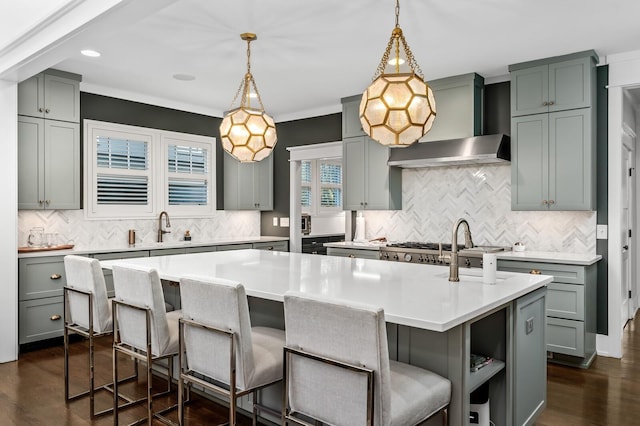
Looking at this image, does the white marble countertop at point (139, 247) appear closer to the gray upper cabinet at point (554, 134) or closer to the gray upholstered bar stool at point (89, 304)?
the gray upholstered bar stool at point (89, 304)

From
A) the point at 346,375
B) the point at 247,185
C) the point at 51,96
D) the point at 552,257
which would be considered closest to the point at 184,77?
the point at 51,96

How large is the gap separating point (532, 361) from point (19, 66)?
4.12 meters

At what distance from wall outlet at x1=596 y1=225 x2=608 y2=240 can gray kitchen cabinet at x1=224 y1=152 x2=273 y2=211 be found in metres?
4.26

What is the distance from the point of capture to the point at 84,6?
275 cm

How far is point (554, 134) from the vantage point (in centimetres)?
421

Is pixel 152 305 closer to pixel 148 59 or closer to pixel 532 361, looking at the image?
pixel 532 361

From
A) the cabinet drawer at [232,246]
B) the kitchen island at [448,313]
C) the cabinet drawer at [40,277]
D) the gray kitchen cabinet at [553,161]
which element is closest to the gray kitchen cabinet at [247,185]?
the cabinet drawer at [232,246]

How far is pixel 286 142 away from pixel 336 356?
212 inches

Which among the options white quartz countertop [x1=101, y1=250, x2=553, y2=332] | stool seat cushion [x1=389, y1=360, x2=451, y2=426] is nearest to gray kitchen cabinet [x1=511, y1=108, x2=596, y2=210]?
white quartz countertop [x1=101, y1=250, x2=553, y2=332]

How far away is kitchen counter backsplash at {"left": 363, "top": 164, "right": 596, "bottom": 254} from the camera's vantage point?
4453 millimetres

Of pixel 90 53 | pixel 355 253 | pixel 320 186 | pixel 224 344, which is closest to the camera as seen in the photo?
pixel 224 344

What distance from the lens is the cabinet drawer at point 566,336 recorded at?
12.6 feet

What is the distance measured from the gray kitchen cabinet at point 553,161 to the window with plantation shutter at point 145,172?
13.2 ft

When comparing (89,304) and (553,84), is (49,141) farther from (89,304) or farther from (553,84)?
(553,84)
